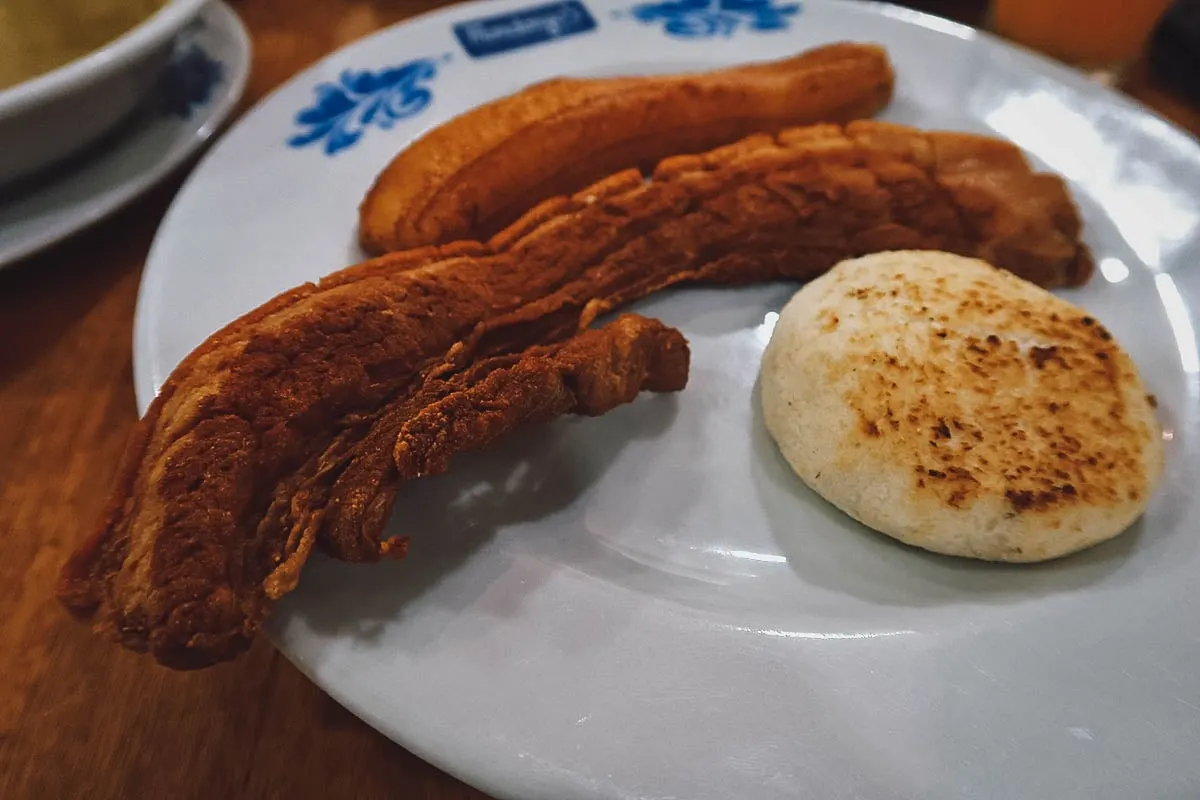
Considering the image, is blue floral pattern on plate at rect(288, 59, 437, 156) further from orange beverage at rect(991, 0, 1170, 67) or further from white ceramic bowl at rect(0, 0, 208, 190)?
orange beverage at rect(991, 0, 1170, 67)

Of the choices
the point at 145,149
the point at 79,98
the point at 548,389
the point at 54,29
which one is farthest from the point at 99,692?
the point at 54,29

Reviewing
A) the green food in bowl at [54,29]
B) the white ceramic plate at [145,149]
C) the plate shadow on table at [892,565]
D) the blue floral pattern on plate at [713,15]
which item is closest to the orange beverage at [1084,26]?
the blue floral pattern on plate at [713,15]

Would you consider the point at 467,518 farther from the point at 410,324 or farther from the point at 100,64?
the point at 100,64

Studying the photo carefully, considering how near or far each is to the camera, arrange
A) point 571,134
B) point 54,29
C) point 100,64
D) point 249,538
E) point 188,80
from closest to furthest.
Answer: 1. point 249,538
2. point 100,64
3. point 571,134
4. point 54,29
5. point 188,80

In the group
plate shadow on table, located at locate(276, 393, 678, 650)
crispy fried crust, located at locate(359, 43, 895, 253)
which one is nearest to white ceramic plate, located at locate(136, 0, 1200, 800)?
plate shadow on table, located at locate(276, 393, 678, 650)

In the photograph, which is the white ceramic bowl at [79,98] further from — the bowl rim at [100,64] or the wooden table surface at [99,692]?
the wooden table surface at [99,692]

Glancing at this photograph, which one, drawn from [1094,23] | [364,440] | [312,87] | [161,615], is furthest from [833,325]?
[1094,23]

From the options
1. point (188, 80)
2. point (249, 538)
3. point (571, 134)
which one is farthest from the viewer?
point (188, 80)
